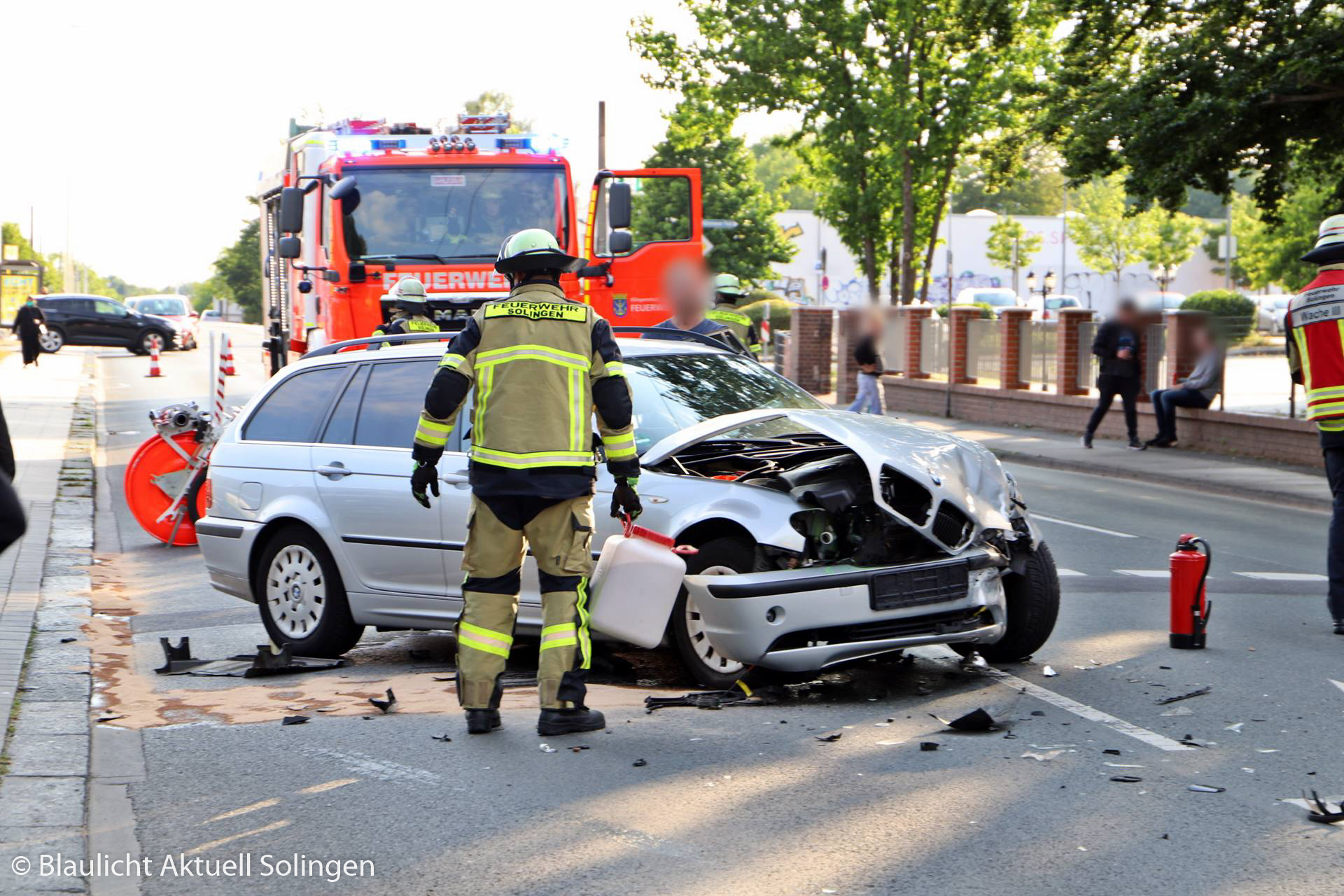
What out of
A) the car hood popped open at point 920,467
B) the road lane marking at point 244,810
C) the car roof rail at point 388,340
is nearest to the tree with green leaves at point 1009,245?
the car roof rail at point 388,340

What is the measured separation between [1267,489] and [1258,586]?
677 cm

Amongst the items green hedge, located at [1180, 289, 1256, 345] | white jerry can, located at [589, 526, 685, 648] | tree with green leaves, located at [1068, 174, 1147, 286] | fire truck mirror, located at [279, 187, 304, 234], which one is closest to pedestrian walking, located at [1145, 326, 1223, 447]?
fire truck mirror, located at [279, 187, 304, 234]

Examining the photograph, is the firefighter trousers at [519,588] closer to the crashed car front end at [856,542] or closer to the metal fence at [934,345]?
the crashed car front end at [856,542]

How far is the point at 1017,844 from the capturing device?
4.73 meters

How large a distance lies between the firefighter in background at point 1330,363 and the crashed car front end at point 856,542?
6.78 ft

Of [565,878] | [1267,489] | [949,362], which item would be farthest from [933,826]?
[949,362]

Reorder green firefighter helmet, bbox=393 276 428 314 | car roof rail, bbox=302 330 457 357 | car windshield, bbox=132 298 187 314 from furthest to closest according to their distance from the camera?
car windshield, bbox=132 298 187 314
green firefighter helmet, bbox=393 276 428 314
car roof rail, bbox=302 330 457 357

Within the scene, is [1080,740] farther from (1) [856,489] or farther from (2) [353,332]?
(2) [353,332]

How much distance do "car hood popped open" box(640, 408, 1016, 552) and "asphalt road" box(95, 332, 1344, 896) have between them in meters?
0.75

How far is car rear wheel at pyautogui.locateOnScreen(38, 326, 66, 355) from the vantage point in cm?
4397

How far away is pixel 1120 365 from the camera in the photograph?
2089 centimetres

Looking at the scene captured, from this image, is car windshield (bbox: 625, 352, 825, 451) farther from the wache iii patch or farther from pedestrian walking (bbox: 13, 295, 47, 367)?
pedestrian walking (bbox: 13, 295, 47, 367)

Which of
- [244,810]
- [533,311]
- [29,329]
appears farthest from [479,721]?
[29,329]

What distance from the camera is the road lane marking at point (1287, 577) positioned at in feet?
34.5
